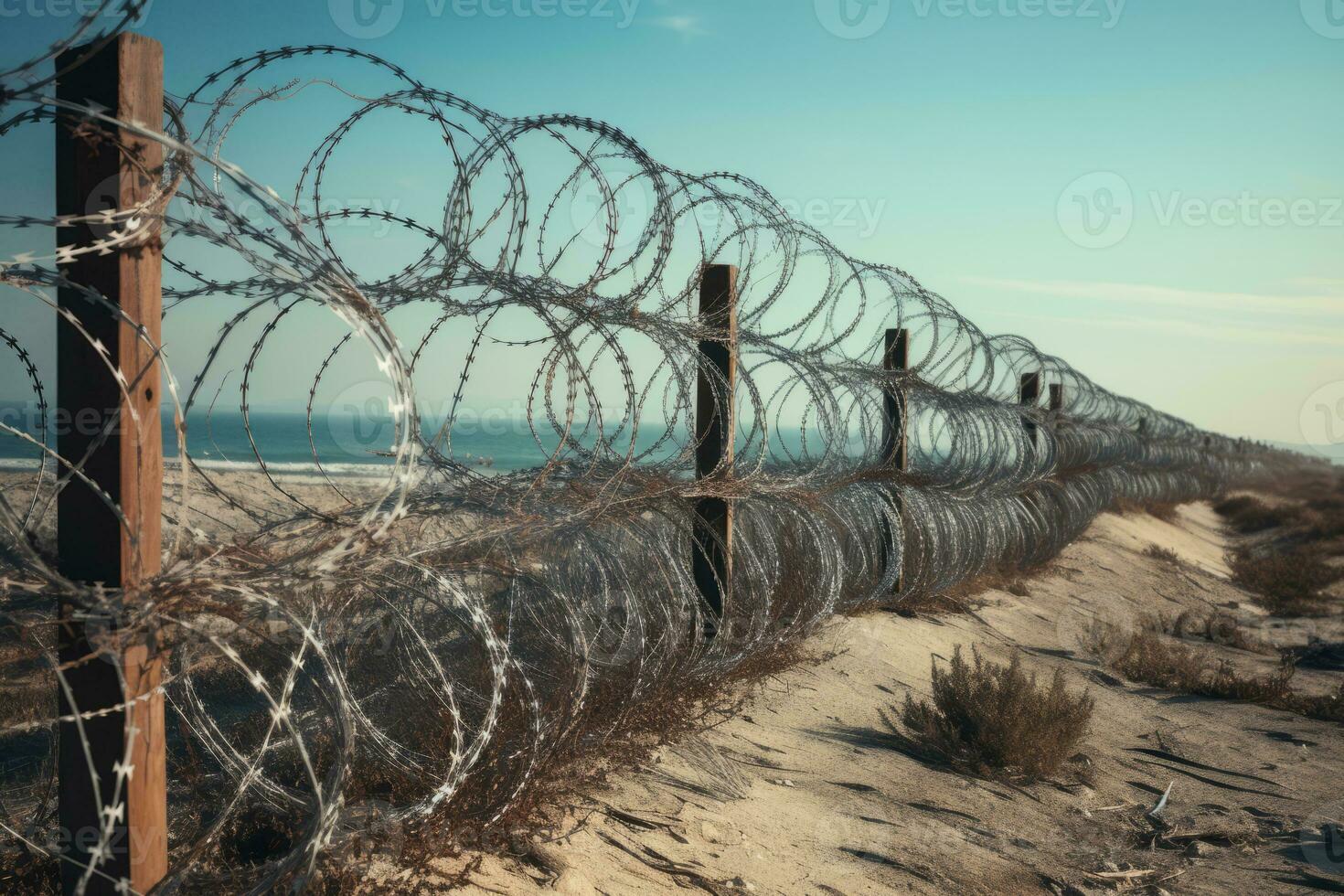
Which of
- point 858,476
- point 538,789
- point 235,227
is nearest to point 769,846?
point 538,789

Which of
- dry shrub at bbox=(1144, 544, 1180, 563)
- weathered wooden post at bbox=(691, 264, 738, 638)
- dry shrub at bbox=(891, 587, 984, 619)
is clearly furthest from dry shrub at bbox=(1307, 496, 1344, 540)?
weathered wooden post at bbox=(691, 264, 738, 638)

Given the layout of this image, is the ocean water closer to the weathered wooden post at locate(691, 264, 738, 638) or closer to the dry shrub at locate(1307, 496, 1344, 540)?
the dry shrub at locate(1307, 496, 1344, 540)

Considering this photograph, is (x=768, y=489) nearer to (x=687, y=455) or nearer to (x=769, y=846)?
(x=687, y=455)

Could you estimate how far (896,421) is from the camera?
9977 millimetres

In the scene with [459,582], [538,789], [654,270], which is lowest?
[538,789]

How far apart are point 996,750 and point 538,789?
10.5 ft

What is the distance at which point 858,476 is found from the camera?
355 inches

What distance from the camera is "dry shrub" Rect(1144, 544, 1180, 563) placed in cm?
1867

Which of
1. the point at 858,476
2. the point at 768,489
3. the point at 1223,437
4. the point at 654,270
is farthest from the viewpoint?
the point at 1223,437

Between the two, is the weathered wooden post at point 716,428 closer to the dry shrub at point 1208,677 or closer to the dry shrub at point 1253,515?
the dry shrub at point 1208,677

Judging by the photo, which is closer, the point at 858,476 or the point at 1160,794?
the point at 1160,794

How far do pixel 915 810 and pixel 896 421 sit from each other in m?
5.30

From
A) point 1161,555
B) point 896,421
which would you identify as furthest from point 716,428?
point 1161,555

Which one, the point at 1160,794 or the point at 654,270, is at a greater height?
the point at 654,270
